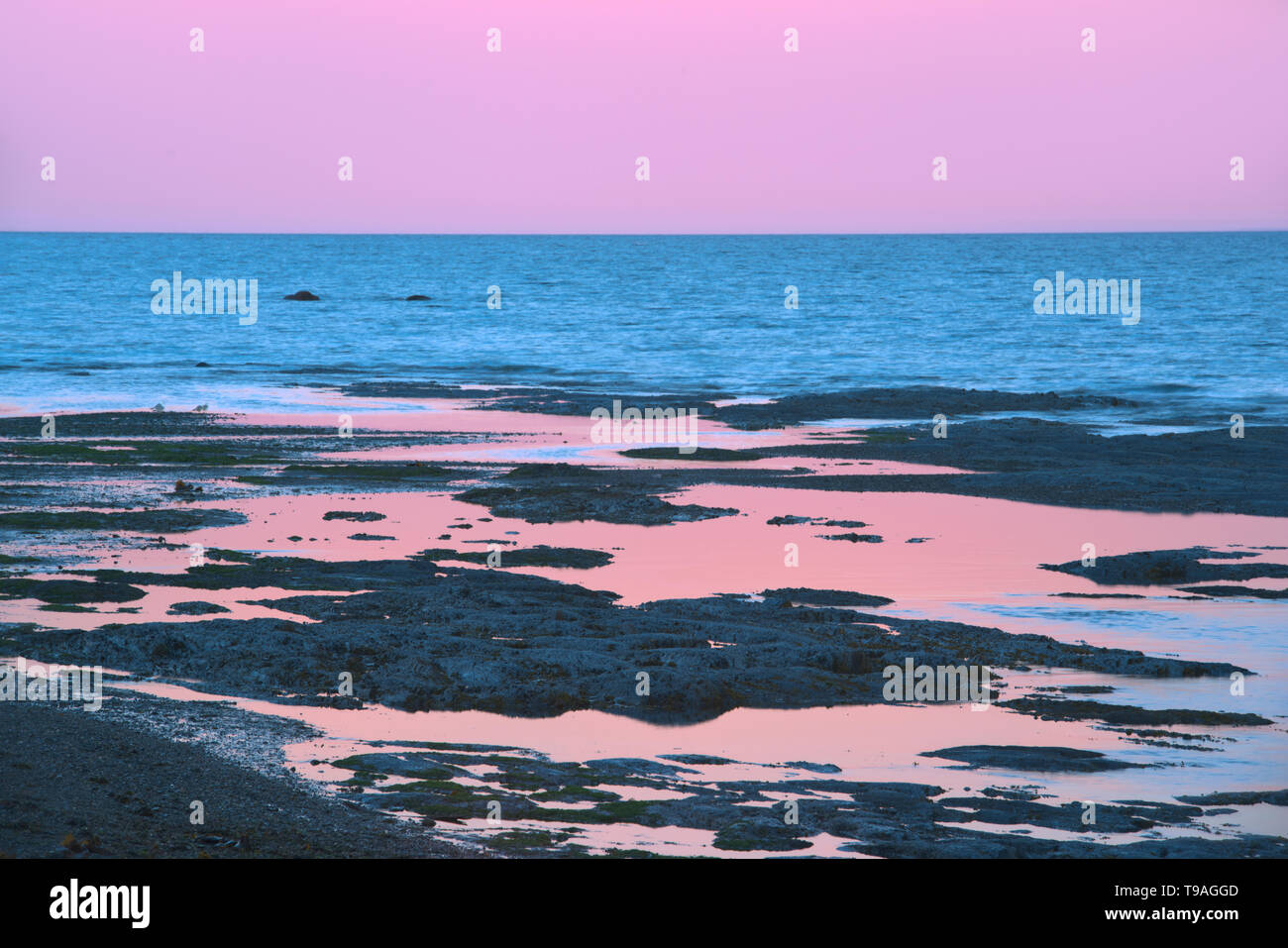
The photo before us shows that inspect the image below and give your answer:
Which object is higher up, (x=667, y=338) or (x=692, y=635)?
(x=667, y=338)

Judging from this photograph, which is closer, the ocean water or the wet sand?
the wet sand

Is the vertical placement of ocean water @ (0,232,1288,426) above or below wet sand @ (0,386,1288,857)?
above

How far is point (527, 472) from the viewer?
24.3 metres

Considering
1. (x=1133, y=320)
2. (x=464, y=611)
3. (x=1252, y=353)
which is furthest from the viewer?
(x=1133, y=320)

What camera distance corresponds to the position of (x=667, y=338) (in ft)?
208

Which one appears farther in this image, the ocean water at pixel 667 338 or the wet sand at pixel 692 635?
the ocean water at pixel 667 338

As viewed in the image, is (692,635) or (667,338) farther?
(667,338)

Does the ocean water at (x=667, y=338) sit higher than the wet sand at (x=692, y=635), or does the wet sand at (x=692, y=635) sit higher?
the ocean water at (x=667, y=338)

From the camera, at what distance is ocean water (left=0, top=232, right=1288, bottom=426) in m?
44.3

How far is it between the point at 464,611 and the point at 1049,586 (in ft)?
22.1

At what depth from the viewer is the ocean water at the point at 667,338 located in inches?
1743
